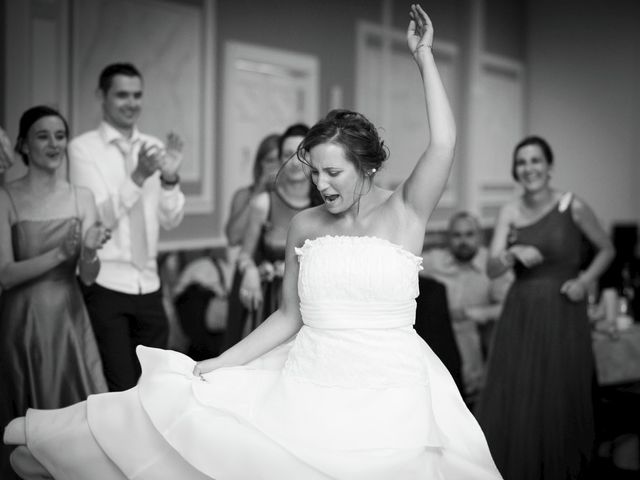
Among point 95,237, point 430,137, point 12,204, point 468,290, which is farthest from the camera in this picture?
point 468,290

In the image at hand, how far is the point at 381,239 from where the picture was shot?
2.43 meters

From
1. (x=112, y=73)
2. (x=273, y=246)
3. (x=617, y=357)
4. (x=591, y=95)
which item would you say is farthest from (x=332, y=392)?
(x=591, y=95)

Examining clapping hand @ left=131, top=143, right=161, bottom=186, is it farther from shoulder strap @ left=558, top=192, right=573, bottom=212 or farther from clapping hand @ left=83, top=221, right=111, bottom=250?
shoulder strap @ left=558, top=192, right=573, bottom=212

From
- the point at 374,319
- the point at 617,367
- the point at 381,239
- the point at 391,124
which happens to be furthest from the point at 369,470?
the point at 391,124

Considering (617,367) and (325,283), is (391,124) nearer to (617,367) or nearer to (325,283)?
(617,367)

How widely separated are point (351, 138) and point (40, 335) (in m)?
1.55

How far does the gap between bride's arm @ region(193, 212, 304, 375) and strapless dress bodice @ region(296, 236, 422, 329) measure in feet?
0.45

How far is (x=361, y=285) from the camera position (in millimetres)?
2367

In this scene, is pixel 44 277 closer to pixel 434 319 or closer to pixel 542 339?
pixel 434 319

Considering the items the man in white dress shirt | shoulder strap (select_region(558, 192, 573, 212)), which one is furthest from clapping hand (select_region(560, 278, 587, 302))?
the man in white dress shirt

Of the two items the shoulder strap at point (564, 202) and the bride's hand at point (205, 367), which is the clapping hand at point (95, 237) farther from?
the shoulder strap at point (564, 202)

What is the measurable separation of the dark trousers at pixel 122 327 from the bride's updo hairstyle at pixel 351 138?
149 cm

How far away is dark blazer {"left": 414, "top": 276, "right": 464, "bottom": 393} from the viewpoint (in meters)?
3.93

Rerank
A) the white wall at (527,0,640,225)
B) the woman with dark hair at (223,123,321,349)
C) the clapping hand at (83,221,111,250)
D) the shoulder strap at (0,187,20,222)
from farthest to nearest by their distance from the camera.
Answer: the white wall at (527,0,640,225), the woman with dark hair at (223,123,321,349), the clapping hand at (83,221,111,250), the shoulder strap at (0,187,20,222)
